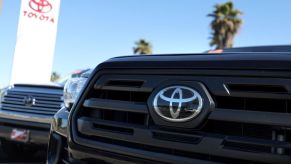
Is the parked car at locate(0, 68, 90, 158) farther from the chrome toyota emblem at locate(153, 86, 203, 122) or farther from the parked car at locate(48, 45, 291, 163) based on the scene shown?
the chrome toyota emblem at locate(153, 86, 203, 122)

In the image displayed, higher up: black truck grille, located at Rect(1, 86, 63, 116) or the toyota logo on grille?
the toyota logo on grille

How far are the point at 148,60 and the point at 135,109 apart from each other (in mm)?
281

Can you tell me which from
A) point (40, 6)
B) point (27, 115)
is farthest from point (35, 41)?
point (27, 115)

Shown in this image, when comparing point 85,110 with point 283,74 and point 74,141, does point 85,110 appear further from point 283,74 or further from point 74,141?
point 283,74

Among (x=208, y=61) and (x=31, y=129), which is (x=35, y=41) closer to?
(x=31, y=129)

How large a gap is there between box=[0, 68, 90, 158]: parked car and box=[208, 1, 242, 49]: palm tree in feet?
106

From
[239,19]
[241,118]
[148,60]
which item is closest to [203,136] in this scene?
[241,118]

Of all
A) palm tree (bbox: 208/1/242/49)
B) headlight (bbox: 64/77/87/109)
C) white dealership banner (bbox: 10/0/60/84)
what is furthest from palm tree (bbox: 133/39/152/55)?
headlight (bbox: 64/77/87/109)

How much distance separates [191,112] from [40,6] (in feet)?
47.3

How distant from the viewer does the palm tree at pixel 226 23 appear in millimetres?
38656

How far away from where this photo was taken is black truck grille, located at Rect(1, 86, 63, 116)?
6.88 m

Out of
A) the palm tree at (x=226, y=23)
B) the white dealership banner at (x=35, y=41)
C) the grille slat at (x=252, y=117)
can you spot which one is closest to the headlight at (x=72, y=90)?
the grille slat at (x=252, y=117)

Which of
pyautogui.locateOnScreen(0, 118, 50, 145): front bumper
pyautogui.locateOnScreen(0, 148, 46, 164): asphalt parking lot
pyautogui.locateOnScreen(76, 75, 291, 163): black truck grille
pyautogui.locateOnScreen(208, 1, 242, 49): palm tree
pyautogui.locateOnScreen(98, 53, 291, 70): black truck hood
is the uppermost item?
pyautogui.locateOnScreen(208, 1, 242, 49): palm tree

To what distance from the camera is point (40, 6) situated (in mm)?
15852
